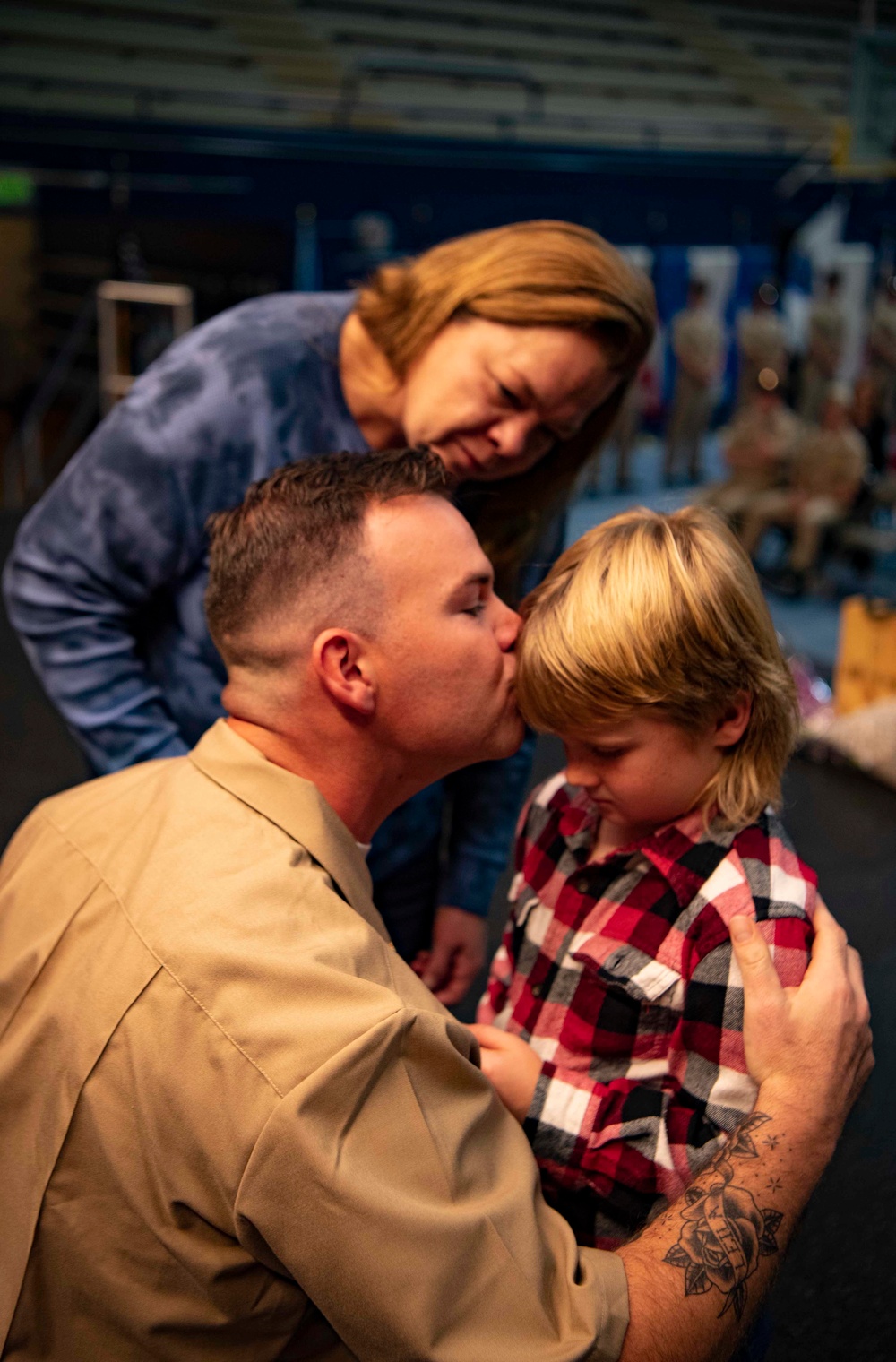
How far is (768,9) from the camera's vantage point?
851 cm

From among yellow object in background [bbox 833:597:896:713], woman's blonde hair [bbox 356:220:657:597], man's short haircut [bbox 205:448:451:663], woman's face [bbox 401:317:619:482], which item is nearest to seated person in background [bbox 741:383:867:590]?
yellow object in background [bbox 833:597:896:713]

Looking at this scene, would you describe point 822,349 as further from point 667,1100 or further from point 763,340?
point 667,1100

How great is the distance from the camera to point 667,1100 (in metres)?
1.20

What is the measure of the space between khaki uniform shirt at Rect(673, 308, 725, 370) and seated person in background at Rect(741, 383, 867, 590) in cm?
73

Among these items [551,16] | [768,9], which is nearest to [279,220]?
[551,16]

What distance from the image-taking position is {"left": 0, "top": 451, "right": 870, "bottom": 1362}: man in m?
0.92

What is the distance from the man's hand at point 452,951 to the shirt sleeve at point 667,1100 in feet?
2.02

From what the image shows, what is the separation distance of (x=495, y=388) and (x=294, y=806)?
0.69 metres

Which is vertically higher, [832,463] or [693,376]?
[693,376]

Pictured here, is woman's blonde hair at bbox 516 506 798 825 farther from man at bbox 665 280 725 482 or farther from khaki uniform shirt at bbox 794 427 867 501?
man at bbox 665 280 725 482

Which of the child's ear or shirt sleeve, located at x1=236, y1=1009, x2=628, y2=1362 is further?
the child's ear

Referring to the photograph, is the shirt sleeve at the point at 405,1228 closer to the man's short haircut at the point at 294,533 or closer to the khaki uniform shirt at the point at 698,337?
the man's short haircut at the point at 294,533

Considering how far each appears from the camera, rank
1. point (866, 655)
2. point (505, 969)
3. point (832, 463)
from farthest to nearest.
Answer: point (832, 463) < point (866, 655) < point (505, 969)

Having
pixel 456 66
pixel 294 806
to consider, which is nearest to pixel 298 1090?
pixel 294 806
